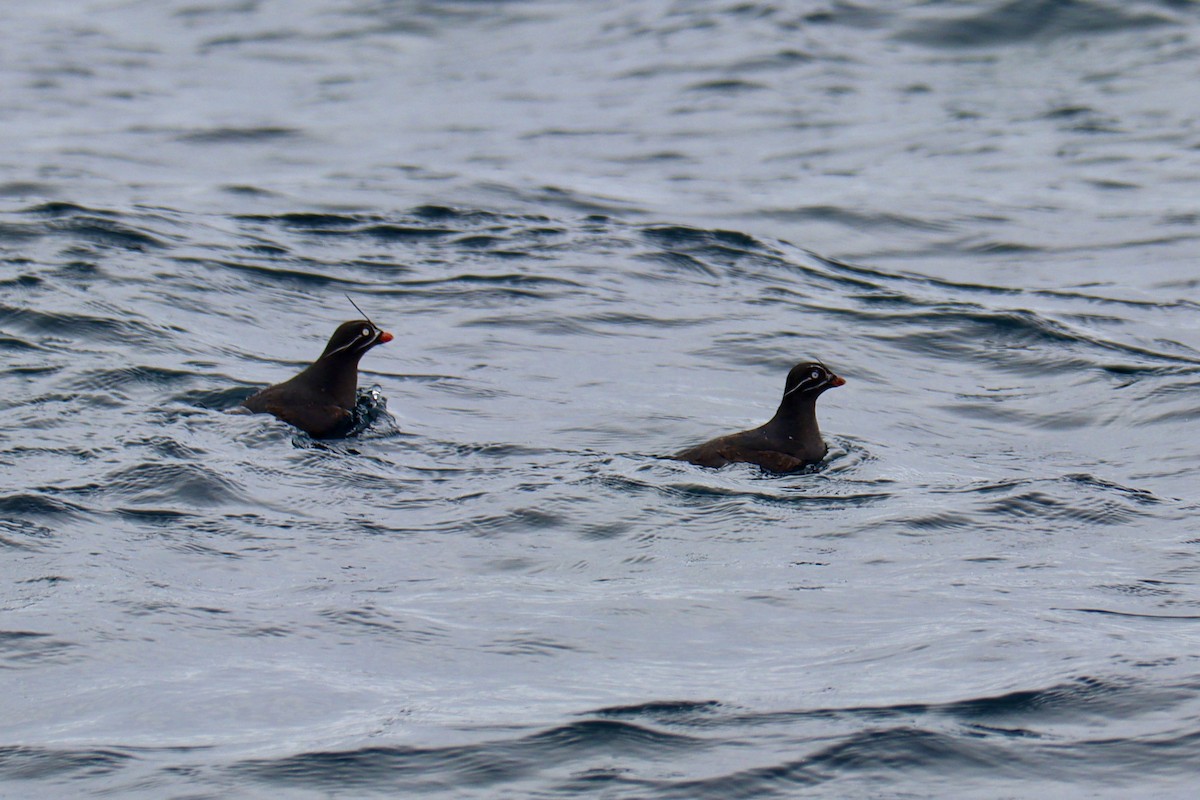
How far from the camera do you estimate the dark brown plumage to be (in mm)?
13398

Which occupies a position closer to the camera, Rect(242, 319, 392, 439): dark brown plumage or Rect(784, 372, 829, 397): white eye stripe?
Rect(784, 372, 829, 397): white eye stripe

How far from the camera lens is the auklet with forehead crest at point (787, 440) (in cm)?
1271

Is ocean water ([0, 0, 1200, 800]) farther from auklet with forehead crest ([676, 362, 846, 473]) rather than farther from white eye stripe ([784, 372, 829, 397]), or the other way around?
white eye stripe ([784, 372, 829, 397])

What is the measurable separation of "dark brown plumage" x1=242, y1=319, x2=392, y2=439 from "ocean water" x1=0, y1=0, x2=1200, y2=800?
25cm

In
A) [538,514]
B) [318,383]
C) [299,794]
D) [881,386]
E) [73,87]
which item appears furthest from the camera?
[73,87]

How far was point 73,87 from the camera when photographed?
30.8m

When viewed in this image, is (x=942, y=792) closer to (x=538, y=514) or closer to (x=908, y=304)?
(x=538, y=514)

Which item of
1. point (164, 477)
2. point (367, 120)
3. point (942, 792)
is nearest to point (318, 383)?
point (164, 477)

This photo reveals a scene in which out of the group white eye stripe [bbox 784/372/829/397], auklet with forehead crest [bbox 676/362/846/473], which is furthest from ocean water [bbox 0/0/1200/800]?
white eye stripe [bbox 784/372/829/397]

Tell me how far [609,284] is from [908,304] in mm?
3157

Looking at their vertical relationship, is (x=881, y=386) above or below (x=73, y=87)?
below

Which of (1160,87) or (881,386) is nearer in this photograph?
(881,386)

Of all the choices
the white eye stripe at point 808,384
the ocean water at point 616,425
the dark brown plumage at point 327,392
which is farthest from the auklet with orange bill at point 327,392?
the white eye stripe at point 808,384

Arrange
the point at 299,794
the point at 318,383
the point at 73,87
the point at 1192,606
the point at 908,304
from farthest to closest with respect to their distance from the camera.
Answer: the point at 73,87, the point at 908,304, the point at 318,383, the point at 1192,606, the point at 299,794
